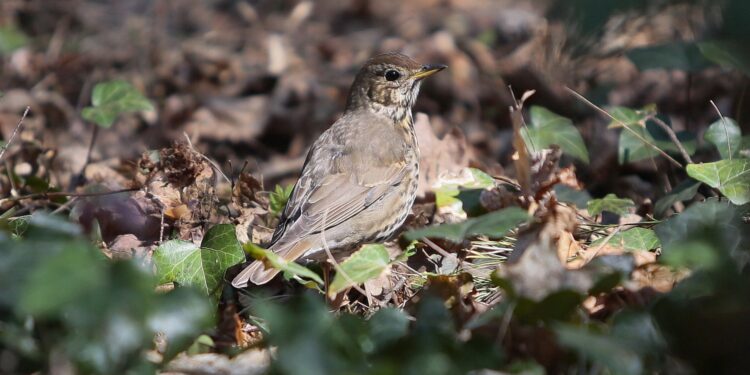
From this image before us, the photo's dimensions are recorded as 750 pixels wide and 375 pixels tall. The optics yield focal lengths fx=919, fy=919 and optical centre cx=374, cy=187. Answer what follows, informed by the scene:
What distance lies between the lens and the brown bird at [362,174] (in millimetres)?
4684

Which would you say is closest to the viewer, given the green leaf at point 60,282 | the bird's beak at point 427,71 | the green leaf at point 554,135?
the green leaf at point 60,282

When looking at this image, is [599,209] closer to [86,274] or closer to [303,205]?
[303,205]

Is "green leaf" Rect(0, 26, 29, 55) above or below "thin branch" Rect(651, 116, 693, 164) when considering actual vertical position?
below

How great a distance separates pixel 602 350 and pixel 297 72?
252 inches

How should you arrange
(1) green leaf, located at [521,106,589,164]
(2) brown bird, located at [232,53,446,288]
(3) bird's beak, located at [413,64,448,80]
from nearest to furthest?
(2) brown bird, located at [232,53,446,288] → (1) green leaf, located at [521,106,589,164] → (3) bird's beak, located at [413,64,448,80]

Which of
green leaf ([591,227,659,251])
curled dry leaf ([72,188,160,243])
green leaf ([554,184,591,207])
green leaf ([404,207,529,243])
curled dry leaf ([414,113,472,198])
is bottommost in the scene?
curled dry leaf ([414,113,472,198])

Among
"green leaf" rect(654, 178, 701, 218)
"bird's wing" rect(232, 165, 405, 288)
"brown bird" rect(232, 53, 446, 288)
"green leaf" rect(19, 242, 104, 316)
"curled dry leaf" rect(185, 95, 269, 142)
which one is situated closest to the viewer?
"green leaf" rect(19, 242, 104, 316)

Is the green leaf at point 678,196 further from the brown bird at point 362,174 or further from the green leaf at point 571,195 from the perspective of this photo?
the brown bird at point 362,174

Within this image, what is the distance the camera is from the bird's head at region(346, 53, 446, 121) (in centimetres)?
571

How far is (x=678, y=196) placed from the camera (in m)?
4.59

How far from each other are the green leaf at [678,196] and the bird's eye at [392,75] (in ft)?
6.04

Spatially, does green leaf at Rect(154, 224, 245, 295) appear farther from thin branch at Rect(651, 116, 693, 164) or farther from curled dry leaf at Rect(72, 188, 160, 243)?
thin branch at Rect(651, 116, 693, 164)

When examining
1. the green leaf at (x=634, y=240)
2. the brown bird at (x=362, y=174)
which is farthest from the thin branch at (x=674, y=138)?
the brown bird at (x=362, y=174)

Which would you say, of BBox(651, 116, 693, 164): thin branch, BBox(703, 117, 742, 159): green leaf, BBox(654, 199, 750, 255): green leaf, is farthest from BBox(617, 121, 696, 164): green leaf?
BBox(654, 199, 750, 255): green leaf
